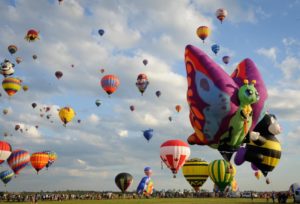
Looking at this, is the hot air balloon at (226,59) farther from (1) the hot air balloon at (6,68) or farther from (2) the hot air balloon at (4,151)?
(2) the hot air balloon at (4,151)

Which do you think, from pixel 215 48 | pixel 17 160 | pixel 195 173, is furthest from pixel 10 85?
pixel 195 173

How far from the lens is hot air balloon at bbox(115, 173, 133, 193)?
54.0m

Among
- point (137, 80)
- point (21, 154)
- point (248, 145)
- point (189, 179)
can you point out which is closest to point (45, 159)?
point (21, 154)

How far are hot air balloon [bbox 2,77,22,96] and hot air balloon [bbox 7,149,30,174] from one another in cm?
891

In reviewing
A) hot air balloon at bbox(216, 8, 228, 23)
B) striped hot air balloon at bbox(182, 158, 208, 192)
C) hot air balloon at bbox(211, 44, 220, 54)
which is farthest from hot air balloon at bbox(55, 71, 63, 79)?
striped hot air balloon at bbox(182, 158, 208, 192)

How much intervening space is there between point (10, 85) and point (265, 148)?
38.0 m

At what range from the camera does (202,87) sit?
1728 centimetres

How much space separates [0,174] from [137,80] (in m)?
28.4

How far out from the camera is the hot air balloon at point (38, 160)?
2098 inches

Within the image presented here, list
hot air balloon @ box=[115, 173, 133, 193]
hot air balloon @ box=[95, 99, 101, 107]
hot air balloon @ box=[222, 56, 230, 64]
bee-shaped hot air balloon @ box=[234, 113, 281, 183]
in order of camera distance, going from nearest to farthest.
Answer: bee-shaped hot air balloon @ box=[234, 113, 281, 183] < hot air balloon @ box=[222, 56, 230, 64] < hot air balloon @ box=[115, 173, 133, 193] < hot air balloon @ box=[95, 99, 101, 107]

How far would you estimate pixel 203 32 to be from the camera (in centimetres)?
3972

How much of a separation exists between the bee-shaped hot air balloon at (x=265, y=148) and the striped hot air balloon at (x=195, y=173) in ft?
58.0

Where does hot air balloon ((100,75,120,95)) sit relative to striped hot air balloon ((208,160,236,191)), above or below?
above

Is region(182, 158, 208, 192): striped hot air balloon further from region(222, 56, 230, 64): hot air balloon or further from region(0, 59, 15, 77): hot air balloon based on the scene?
region(0, 59, 15, 77): hot air balloon
